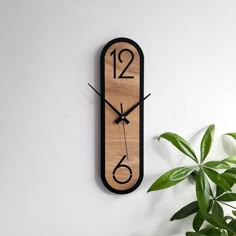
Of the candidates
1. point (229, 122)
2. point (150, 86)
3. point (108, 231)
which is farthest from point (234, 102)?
point (108, 231)

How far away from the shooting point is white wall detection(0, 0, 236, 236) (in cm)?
118

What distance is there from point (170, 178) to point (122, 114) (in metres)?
0.28

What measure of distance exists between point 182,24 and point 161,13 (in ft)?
0.30

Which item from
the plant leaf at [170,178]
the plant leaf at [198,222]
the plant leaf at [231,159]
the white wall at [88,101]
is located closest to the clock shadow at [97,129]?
the white wall at [88,101]

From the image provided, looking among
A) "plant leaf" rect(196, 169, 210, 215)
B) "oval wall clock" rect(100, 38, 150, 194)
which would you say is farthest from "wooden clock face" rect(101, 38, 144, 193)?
"plant leaf" rect(196, 169, 210, 215)

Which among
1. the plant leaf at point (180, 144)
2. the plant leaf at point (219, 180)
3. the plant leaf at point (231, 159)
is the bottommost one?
the plant leaf at point (219, 180)

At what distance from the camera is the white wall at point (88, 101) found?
3.88 ft

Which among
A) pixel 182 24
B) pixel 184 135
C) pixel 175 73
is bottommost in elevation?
pixel 184 135

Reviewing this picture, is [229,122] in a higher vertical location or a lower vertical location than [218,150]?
higher

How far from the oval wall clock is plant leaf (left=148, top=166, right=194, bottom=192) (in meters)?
0.11

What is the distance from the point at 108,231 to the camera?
125 cm

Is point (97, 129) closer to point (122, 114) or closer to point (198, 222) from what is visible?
point (122, 114)

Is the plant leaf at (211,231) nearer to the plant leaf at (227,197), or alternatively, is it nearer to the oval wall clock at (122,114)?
the plant leaf at (227,197)

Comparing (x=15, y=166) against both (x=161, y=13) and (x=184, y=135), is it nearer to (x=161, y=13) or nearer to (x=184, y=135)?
Result: (x=184, y=135)
